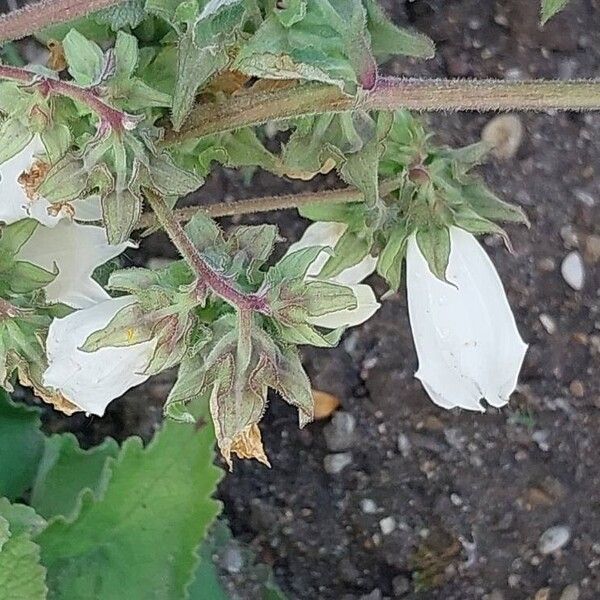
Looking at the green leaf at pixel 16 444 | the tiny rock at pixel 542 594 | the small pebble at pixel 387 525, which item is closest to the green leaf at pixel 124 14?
the green leaf at pixel 16 444

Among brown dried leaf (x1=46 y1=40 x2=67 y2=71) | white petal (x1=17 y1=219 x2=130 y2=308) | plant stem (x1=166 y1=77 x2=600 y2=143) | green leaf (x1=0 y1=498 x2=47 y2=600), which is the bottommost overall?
green leaf (x1=0 y1=498 x2=47 y2=600)

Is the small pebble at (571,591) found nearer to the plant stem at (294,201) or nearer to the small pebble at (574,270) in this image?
the small pebble at (574,270)

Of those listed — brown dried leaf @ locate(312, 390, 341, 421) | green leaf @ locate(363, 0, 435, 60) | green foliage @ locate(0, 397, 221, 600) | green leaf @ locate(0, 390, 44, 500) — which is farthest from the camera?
brown dried leaf @ locate(312, 390, 341, 421)

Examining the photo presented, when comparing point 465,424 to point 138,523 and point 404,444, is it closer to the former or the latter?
point 404,444

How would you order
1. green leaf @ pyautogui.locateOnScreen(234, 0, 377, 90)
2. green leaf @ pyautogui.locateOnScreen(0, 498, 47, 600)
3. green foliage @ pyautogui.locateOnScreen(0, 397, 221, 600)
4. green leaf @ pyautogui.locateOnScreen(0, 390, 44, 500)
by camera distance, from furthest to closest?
1. green leaf @ pyautogui.locateOnScreen(0, 390, 44, 500)
2. green foliage @ pyautogui.locateOnScreen(0, 397, 221, 600)
3. green leaf @ pyautogui.locateOnScreen(0, 498, 47, 600)
4. green leaf @ pyautogui.locateOnScreen(234, 0, 377, 90)

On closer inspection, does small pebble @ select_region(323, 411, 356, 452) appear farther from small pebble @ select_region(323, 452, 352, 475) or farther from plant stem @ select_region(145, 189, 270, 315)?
plant stem @ select_region(145, 189, 270, 315)

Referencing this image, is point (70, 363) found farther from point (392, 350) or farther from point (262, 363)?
point (392, 350)

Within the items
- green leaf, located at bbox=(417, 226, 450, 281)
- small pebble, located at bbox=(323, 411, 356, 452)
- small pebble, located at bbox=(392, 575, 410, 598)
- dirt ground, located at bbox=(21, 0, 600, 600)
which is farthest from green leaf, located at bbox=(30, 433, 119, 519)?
green leaf, located at bbox=(417, 226, 450, 281)
